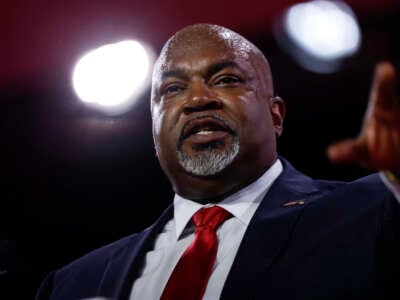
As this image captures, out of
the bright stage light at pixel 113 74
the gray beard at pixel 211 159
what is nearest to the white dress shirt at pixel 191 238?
the gray beard at pixel 211 159

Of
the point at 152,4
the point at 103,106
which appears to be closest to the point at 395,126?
the point at 152,4

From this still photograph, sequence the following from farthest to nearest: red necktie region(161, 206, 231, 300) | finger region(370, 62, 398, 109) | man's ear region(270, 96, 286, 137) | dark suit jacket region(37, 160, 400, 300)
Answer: man's ear region(270, 96, 286, 137)
red necktie region(161, 206, 231, 300)
dark suit jacket region(37, 160, 400, 300)
finger region(370, 62, 398, 109)

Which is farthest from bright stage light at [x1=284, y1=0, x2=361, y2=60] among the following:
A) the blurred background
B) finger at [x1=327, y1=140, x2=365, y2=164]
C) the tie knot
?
finger at [x1=327, y1=140, x2=365, y2=164]

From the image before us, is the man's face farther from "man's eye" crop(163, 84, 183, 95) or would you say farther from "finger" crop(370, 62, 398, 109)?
"finger" crop(370, 62, 398, 109)

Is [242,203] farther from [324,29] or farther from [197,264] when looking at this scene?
[324,29]

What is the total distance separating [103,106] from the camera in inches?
79.3

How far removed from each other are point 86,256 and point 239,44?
79 cm

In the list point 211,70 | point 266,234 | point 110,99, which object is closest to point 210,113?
point 211,70

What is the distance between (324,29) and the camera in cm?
160

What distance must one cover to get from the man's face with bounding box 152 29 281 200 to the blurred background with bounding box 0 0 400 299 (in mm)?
100

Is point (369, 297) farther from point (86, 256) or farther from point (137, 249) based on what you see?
point (86, 256)

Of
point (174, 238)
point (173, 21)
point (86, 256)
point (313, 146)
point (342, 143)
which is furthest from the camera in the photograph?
point (313, 146)

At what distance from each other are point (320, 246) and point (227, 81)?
0.58 meters

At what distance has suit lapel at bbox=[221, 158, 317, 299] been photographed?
1250 millimetres
